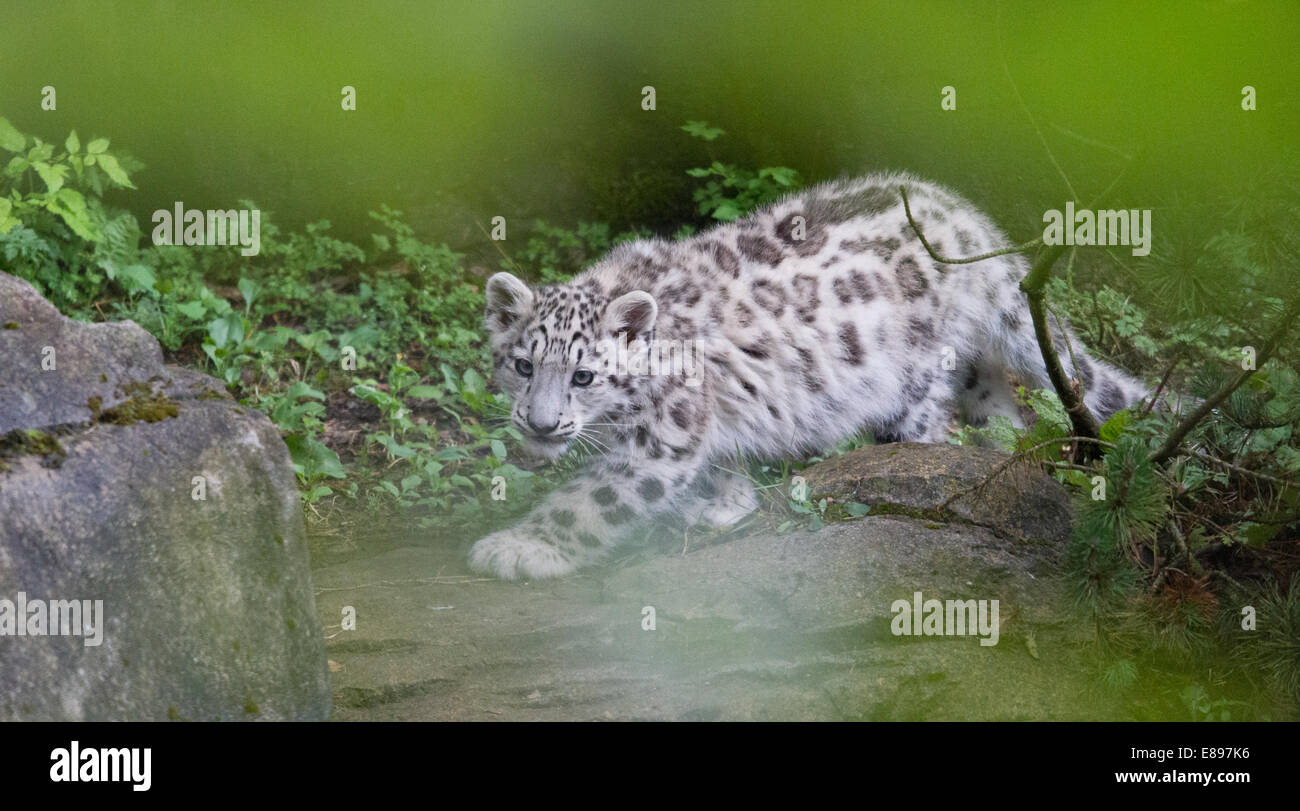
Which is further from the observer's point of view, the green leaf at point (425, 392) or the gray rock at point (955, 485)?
the green leaf at point (425, 392)

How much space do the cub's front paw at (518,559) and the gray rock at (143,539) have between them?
1517 millimetres

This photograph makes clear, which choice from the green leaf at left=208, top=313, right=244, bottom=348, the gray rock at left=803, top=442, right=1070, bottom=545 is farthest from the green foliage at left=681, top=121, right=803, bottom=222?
the green leaf at left=208, top=313, right=244, bottom=348

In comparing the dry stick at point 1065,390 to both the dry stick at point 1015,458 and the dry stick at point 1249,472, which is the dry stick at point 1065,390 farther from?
the dry stick at point 1249,472

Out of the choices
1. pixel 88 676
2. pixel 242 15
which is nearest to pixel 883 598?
pixel 88 676

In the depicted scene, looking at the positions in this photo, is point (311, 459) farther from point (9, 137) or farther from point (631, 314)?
point (9, 137)

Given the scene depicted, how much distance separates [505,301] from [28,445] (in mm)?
2528

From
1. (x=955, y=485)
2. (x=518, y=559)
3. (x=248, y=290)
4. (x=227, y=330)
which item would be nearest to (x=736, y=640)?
(x=518, y=559)

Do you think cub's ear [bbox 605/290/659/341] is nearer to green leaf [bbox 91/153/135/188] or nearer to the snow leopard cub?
the snow leopard cub

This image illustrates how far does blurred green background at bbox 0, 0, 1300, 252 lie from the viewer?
6648mm

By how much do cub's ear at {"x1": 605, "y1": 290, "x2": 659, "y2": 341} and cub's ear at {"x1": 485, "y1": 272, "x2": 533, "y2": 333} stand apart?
40 cm

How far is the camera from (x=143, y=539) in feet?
11.1

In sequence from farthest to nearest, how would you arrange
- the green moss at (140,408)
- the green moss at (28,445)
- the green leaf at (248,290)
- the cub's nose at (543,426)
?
the green leaf at (248,290)
the cub's nose at (543,426)
the green moss at (140,408)
the green moss at (28,445)

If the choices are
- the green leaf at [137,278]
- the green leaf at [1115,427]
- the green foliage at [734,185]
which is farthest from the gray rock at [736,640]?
the green foliage at [734,185]

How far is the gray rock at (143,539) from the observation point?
320 centimetres
